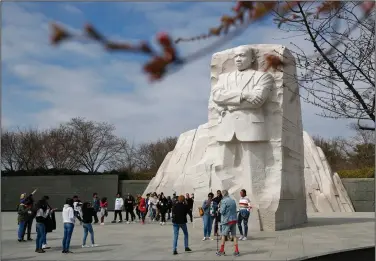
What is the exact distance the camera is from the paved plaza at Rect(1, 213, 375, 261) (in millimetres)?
9609

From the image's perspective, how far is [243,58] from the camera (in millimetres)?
14859

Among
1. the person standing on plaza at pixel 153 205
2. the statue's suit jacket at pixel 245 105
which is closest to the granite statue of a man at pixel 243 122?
the statue's suit jacket at pixel 245 105

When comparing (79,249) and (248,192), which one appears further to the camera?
(248,192)

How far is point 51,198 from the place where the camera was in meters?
30.0

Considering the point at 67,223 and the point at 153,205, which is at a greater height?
the point at 153,205

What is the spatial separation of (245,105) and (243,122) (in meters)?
0.53

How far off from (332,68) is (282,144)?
9.78 metres

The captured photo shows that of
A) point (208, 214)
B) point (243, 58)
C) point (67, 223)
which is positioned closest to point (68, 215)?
point (67, 223)

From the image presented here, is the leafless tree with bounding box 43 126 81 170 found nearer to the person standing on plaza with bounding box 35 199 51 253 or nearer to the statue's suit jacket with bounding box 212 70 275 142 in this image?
the statue's suit jacket with bounding box 212 70 275 142

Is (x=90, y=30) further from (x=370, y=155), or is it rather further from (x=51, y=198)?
(x=370, y=155)

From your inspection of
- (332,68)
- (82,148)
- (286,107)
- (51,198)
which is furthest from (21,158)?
(332,68)

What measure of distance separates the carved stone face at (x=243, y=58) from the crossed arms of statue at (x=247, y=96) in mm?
765

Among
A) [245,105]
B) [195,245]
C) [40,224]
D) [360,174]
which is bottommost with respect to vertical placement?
[195,245]

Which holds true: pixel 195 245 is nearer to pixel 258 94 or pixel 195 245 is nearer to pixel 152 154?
pixel 258 94
